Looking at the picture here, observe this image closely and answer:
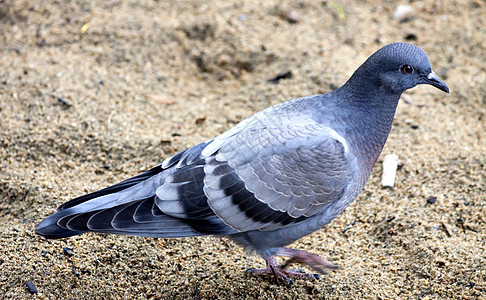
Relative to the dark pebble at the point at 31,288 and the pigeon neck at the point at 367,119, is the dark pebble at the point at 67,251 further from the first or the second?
the pigeon neck at the point at 367,119

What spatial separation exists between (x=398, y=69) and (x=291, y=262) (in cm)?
161

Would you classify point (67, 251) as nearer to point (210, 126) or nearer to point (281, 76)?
point (210, 126)

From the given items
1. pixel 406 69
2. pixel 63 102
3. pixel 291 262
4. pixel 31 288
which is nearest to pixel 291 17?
pixel 63 102

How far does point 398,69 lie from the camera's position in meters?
3.53

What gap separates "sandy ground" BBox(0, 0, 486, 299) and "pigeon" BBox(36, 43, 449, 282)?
64 centimetres

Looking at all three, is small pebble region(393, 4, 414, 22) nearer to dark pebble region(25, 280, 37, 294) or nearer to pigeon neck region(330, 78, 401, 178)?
pigeon neck region(330, 78, 401, 178)

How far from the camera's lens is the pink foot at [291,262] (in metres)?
3.55

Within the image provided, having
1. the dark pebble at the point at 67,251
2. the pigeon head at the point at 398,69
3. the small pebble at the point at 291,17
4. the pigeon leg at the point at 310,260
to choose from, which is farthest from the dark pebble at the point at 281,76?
the dark pebble at the point at 67,251

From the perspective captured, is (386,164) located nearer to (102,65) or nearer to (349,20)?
(349,20)

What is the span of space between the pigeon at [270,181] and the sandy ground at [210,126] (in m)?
0.64

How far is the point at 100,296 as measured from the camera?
3.62 meters

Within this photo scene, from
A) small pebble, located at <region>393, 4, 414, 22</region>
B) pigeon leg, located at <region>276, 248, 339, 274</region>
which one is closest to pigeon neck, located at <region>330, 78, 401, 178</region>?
pigeon leg, located at <region>276, 248, 339, 274</region>

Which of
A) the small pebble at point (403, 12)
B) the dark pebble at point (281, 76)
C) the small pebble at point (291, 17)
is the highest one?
the small pebble at point (291, 17)

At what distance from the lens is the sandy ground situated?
3.81 metres
